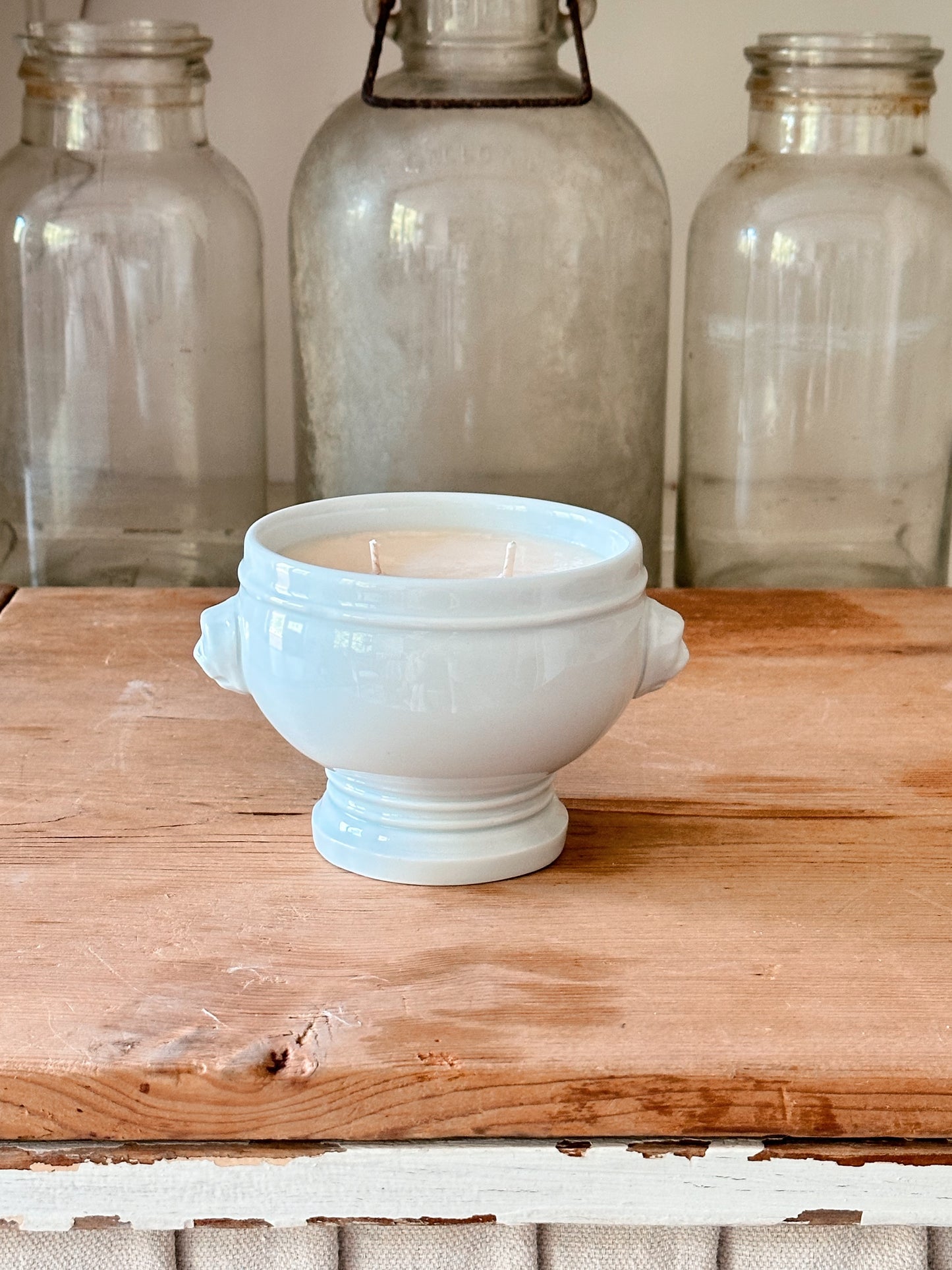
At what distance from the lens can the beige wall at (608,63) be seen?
92 cm

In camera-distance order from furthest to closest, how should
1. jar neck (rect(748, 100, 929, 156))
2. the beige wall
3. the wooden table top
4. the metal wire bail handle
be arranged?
the beige wall
jar neck (rect(748, 100, 929, 156))
the metal wire bail handle
the wooden table top

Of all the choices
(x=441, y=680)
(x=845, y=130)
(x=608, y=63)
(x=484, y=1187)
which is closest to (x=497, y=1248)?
(x=484, y=1187)

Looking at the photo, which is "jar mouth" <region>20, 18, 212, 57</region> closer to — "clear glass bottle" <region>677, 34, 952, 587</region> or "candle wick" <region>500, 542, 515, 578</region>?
"clear glass bottle" <region>677, 34, 952, 587</region>

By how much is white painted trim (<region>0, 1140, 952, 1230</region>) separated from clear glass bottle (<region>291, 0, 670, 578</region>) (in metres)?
0.45

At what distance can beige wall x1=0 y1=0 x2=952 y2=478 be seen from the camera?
918 mm

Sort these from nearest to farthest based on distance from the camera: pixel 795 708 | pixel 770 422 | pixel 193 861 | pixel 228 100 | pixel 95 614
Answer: pixel 193 861 < pixel 795 708 < pixel 95 614 < pixel 770 422 < pixel 228 100

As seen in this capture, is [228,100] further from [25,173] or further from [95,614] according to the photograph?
[95,614]

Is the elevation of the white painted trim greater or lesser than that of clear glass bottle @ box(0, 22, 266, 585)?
lesser

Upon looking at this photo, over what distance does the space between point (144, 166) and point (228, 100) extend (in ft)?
0.59

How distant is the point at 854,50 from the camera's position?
753 mm

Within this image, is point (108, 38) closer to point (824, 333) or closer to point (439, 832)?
point (824, 333)

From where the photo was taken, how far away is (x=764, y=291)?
0.79m

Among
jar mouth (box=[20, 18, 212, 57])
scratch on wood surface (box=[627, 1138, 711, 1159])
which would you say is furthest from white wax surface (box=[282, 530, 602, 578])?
jar mouth (box=[20, 18, 212, 57])

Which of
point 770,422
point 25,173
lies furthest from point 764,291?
point 25,173
